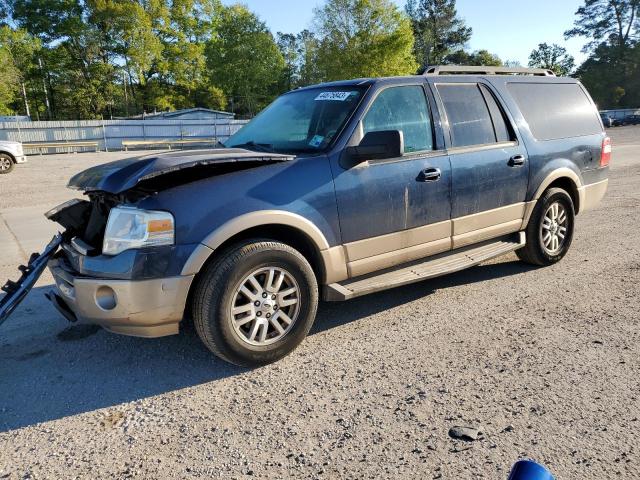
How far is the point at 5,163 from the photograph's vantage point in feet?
51.9

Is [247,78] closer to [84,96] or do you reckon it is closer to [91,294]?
[84,96]

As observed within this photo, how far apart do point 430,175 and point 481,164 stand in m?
0.67

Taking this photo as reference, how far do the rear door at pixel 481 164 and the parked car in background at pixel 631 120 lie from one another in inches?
2104

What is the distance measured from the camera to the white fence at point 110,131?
3369cm

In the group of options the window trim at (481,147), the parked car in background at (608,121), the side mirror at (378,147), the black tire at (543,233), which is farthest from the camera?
the parked car in background at (608,121)

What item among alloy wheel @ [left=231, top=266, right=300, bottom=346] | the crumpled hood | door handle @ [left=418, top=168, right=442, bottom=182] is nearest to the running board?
alloy wheel @ [left=231, top=266, right=300, bottom=346]

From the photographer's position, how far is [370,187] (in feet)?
12.4

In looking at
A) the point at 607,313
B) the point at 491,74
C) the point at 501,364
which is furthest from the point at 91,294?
the point at 491,74

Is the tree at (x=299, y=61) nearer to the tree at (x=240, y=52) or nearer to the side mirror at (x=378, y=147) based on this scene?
the tree at (x=240, y=52)

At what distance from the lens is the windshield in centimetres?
390

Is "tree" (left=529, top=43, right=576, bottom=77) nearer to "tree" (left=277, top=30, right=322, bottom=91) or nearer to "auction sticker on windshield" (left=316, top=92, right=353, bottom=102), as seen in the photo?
"tree" (left=277, top=30, right=322, bottom=91)

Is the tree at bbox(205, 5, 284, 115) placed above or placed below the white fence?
above

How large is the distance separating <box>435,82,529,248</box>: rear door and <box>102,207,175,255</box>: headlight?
7.95 ft

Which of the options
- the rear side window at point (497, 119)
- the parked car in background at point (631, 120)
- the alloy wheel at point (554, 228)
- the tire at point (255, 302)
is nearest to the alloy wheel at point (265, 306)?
the tire at point (255, 302)
